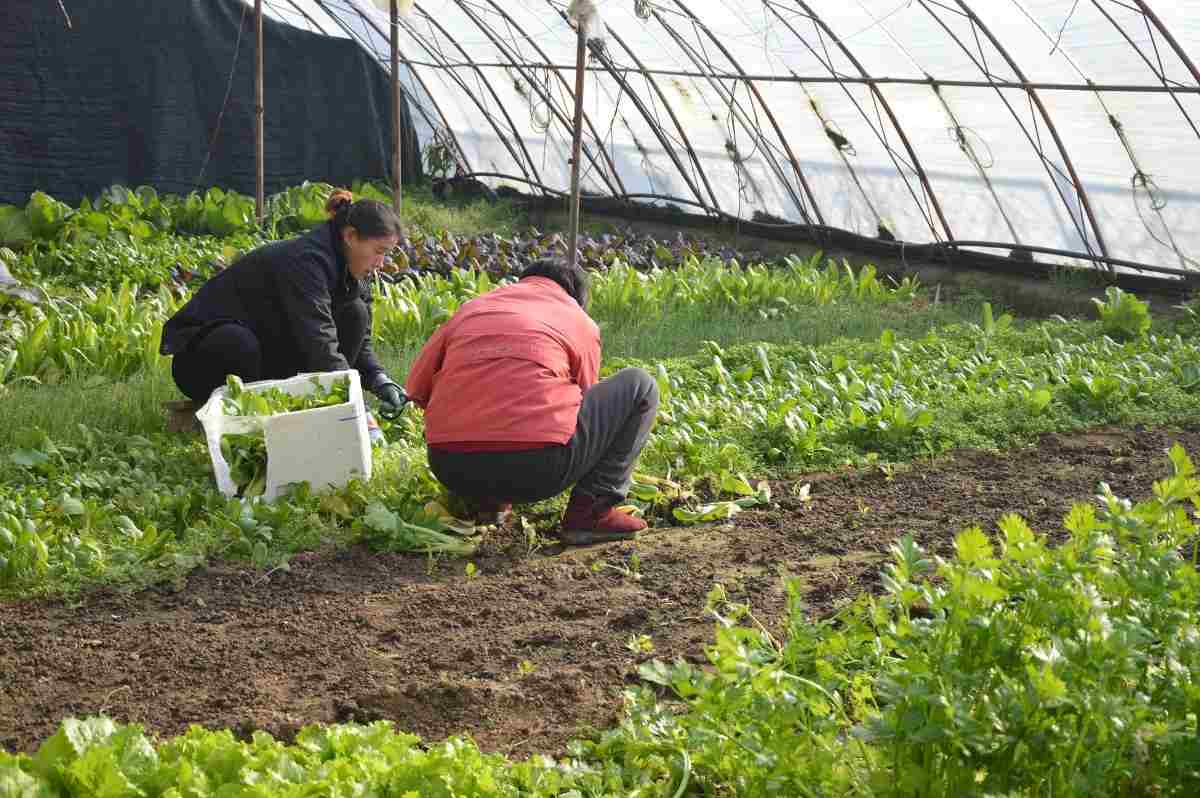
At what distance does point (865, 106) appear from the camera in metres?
9.52

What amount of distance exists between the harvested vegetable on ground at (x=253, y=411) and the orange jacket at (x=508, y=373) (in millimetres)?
618

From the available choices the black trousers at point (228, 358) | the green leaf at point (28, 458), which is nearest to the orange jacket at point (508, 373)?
the black trousers at point (228, 358)

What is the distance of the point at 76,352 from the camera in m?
5.98

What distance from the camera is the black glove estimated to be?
17.1 feet

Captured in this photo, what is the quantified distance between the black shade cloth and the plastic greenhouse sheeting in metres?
0.72

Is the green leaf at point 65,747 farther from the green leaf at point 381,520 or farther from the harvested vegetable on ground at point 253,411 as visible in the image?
the harvested vegetable on ground at point 253,411

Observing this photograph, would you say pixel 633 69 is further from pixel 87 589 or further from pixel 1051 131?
pixel 87 589

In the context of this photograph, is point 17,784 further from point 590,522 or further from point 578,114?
point 578,114

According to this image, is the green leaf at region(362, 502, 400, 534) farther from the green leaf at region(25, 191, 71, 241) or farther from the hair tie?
the green leaf at region(25, 191, 71, 241)

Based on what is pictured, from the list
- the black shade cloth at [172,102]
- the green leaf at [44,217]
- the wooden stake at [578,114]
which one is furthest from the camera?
the black shade cloth at [172,102]

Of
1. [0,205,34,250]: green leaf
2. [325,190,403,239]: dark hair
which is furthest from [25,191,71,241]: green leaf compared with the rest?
[325,190,403,239]: dark hair

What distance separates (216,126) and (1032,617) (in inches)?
453

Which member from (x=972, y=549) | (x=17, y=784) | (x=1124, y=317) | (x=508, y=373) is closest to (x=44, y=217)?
(x=508, y=373)

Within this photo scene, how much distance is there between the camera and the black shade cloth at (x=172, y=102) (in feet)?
36.2
